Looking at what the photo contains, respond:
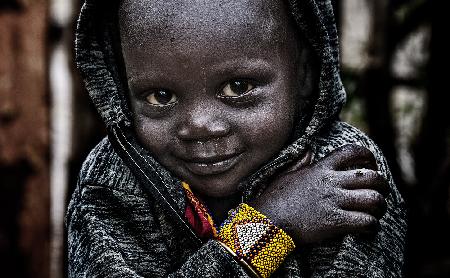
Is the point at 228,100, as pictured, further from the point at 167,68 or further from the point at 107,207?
the point at 107,207

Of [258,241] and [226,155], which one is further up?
[226,155]

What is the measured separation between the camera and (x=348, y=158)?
72.0 inches

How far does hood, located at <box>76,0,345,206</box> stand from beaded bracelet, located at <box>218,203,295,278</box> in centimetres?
10

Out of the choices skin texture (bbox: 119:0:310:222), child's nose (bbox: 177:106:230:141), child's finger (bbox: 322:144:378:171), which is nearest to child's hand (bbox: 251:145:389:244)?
child's finger (bbox: 322:144:378:171)

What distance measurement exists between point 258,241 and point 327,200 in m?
0.21

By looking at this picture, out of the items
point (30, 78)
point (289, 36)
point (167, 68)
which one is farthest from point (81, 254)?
point (30, 78)

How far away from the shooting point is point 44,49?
4.40 meters

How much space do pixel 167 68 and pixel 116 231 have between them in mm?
483

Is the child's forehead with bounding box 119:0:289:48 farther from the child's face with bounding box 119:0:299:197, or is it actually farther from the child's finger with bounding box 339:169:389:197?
the child's finger with bounding box 339:169:389:197

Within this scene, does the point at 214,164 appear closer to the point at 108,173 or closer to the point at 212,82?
the point at 212,82

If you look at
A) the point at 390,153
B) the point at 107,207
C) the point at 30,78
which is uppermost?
the point at 30,78

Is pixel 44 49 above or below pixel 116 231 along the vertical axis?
above

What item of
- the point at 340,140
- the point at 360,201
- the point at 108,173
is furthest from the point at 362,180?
the point at 108,173

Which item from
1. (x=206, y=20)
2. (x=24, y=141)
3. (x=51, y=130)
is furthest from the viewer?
(x=51, y=130)
